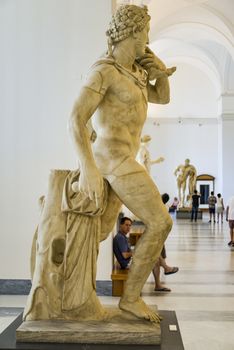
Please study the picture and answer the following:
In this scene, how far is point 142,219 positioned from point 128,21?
1.33m

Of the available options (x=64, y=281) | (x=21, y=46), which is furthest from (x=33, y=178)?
(x=64, y=281)

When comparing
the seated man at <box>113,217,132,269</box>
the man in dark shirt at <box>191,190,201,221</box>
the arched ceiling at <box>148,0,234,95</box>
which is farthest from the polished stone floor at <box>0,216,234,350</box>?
the man in dark shirt at <box>191,190,201,221</box>

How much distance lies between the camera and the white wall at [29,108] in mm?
7012

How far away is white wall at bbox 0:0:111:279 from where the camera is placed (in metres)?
7.01

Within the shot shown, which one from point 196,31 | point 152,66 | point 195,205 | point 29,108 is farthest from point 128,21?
point 196,31

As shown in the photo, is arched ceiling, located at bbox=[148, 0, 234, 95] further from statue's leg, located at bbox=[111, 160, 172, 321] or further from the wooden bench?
statue's leg, located at bbox=[111, 160, 172, 321]

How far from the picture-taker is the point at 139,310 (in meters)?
3.20

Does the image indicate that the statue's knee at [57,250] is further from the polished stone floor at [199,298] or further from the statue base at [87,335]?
the polished stone floor at [199,298]

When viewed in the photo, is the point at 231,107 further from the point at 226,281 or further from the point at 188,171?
the point at 226,281

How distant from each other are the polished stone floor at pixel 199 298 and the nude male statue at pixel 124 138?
1860 mm

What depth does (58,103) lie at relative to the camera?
7.05 meters

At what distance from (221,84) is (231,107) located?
5.26 ft

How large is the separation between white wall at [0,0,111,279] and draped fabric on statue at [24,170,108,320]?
12.6 ft

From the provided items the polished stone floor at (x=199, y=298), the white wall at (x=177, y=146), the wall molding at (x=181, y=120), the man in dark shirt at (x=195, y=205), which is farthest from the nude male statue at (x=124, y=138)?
the wall molding at (x=181, y=120)
